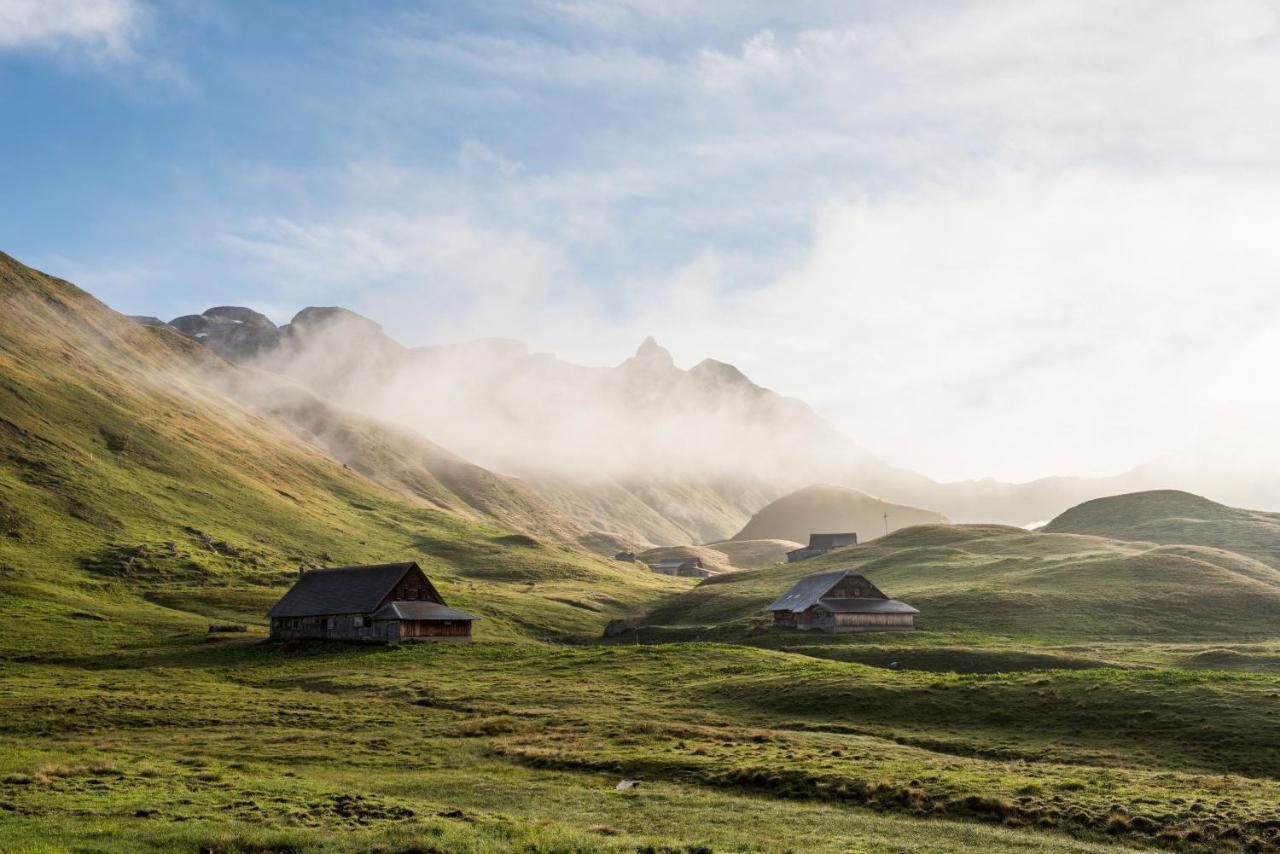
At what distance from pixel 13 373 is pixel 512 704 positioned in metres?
171

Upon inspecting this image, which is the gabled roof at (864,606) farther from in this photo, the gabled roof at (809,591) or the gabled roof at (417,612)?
Result: the gabled roof at (417,612)

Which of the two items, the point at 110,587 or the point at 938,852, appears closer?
the point at 938,852

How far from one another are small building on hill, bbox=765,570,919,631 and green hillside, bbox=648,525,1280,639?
12.3 feet

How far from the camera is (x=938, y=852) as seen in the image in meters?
24.0

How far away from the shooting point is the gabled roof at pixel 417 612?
93875 millimetres

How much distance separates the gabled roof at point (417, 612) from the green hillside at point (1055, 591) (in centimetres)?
3839

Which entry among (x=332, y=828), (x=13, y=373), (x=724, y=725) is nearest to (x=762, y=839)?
(x=332, y=828)

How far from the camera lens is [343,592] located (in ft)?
330

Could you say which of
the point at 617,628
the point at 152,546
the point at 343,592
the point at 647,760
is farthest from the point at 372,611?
the point at 647,760

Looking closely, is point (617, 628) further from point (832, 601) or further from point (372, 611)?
point (372, 611)

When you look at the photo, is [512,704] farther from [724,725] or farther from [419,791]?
[419,791]

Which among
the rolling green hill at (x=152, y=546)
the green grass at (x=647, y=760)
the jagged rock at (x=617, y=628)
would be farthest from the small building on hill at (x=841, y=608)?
the green grass at (x=647, y=760)

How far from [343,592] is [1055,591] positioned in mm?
86550

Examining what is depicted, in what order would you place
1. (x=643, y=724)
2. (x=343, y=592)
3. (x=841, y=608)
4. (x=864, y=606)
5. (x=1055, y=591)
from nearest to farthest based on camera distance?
(x=643, y=724) → (x=343, y=592) → (x=841, y=608) → (x=864, y=606) → (x=1055, y=591)
